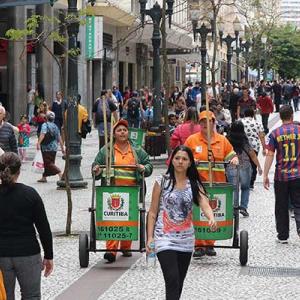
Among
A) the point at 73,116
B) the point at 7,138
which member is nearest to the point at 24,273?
the point at 7,138

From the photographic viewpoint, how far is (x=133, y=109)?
3091 centimetres

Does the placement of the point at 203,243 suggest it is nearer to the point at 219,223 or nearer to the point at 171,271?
the point at 219,223

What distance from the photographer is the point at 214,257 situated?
35.4 ft

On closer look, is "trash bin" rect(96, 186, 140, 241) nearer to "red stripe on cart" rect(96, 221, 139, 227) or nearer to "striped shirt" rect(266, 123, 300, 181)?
"red stripe on cart" rect(96, 221, 139, 227)

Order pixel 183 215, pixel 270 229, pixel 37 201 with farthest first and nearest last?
pixel 270 229, pixel 183 215, pixel 37 201

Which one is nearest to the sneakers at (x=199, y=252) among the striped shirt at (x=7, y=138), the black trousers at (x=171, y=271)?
the black trousers at (x=171, y=271)

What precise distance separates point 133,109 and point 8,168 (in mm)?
24511

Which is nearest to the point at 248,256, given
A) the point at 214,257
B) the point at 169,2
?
the point at 214,257

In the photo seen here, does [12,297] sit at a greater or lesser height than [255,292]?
greater

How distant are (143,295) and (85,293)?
585mm

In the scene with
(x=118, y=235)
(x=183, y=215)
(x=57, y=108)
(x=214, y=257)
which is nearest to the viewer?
(x=183, y=215)

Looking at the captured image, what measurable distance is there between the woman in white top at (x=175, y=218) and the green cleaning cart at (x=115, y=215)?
2572 mm

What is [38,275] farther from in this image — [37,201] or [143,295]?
[143,295]

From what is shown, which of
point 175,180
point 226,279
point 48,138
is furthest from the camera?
point 48,138
